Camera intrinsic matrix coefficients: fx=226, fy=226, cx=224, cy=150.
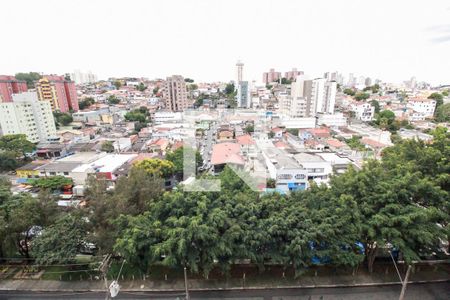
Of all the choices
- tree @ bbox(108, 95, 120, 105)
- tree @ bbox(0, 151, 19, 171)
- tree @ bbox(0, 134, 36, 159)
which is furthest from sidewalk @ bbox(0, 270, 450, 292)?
tree @ bbox(108, 95, 120, 105)

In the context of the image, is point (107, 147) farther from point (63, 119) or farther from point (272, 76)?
point (272, 76)

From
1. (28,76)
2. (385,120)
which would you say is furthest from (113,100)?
(385,120)

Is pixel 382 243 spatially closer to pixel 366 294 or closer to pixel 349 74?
pixel 366 294

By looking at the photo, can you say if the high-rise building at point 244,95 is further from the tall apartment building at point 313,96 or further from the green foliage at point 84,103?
the green foliage at point 84,103

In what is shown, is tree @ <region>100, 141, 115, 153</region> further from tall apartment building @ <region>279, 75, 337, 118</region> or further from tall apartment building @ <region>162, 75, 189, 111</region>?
tall apartment building @ <region>279, 75, 337, 118</region>

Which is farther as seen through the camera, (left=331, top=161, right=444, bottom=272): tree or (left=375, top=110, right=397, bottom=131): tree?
(left=375, top=110, right=397, bottom=131): tree

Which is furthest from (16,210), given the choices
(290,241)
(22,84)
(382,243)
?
(22,84)

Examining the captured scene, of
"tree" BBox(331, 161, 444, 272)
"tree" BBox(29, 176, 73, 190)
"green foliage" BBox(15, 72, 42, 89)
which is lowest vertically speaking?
"tree" BBox(29, 176, 73, 190)
